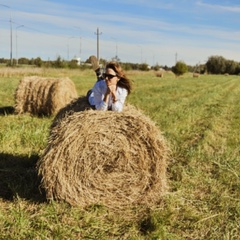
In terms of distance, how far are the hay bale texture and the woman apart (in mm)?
6614

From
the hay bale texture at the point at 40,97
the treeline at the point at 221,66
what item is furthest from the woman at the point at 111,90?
the treeline at the point at 221,66

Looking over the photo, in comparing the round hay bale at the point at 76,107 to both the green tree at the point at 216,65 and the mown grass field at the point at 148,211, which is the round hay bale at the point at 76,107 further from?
the green tree at the point at 216,65

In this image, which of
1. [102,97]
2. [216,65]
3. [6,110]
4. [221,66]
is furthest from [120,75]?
[216,65]

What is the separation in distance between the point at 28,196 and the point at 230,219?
277 cm

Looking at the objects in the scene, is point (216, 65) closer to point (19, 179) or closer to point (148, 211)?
point (19, 179)

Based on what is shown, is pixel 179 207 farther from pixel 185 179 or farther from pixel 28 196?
pixel 28 196

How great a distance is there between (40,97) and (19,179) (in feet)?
23.1

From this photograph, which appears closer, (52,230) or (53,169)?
(52,230)

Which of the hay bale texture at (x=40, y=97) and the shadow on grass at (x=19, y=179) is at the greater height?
the hay bale texture at (x=40, y=97)

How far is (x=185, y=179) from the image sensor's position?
20.7 feet

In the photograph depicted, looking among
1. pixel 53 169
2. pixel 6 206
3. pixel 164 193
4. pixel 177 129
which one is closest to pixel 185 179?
pixel 164 193

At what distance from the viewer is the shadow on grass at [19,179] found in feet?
17.4

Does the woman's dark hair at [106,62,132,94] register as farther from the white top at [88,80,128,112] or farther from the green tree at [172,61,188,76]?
the green tree at [172,61,188,76]

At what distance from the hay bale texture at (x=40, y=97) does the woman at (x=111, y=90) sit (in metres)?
6.61
